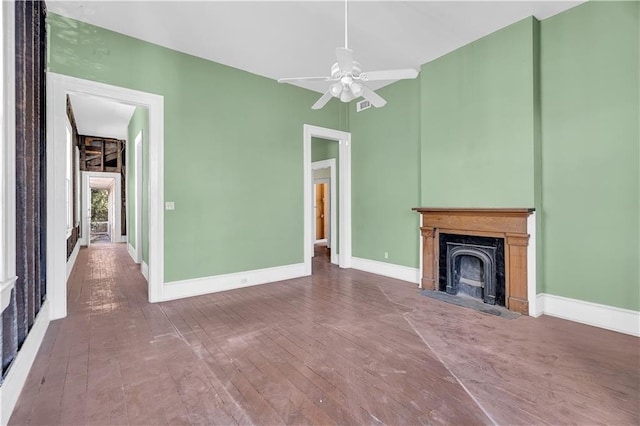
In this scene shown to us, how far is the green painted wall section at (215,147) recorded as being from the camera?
3.63 m

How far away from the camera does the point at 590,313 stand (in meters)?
3.21

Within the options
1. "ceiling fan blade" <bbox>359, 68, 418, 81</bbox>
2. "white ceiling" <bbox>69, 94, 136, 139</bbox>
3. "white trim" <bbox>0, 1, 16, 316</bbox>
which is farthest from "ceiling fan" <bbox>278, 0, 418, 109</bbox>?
"white ceiling" <bbox>69, 94, 136, 139</bbox>

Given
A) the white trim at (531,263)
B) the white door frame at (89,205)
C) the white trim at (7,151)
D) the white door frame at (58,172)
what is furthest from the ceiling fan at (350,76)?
the white door frame at (89,205)

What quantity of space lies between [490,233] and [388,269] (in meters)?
1.94

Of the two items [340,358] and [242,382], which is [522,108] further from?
[242,382]

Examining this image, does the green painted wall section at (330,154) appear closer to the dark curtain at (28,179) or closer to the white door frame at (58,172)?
the white door frame at (58,172)

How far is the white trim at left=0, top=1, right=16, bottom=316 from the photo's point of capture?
174cm

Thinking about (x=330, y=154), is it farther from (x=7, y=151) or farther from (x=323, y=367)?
(x=7, y=151)

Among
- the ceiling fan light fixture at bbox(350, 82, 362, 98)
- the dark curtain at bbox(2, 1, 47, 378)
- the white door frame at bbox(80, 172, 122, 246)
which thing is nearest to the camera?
the dark curtain at bbox(2, 1, 47, 378)

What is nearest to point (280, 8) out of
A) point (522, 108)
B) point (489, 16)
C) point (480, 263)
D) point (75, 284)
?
point (489, 16)

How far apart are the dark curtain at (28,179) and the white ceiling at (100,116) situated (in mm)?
3025

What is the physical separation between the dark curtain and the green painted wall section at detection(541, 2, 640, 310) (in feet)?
16.3

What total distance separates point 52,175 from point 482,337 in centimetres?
468

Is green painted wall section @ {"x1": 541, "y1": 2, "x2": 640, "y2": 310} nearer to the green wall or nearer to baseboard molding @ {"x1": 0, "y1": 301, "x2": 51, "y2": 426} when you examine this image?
the green wall
